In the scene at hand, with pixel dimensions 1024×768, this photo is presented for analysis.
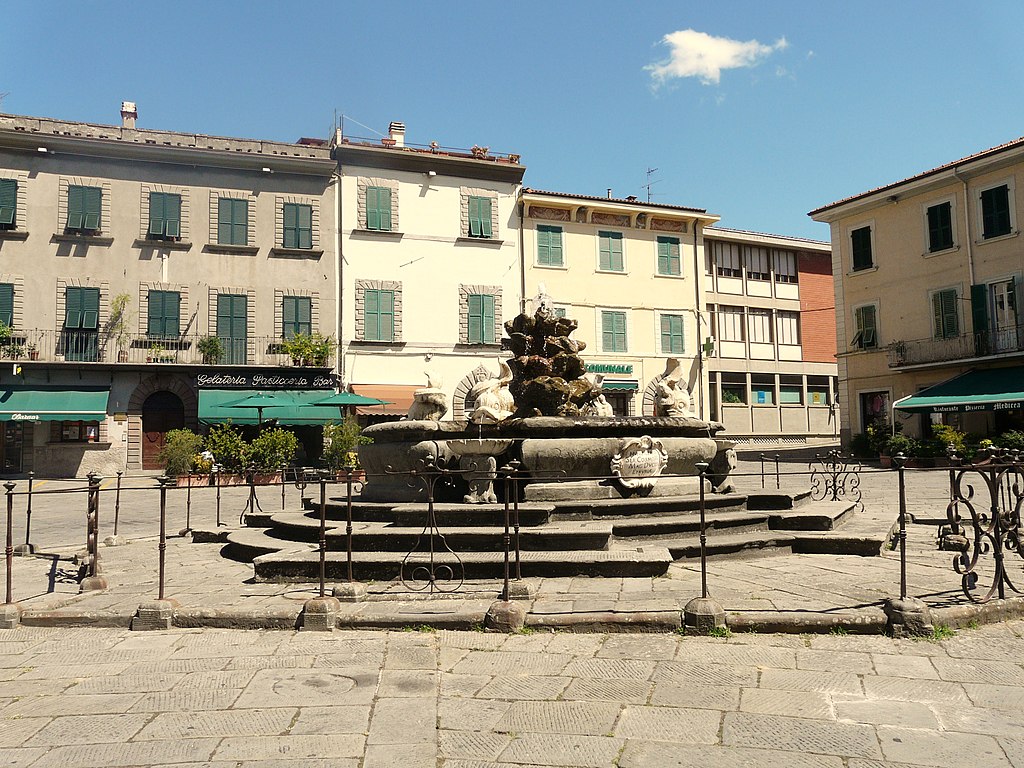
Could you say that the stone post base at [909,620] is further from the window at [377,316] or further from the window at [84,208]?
the window at [84,208]

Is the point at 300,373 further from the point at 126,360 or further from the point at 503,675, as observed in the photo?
the point at 503,675

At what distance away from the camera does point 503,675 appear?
4781mm

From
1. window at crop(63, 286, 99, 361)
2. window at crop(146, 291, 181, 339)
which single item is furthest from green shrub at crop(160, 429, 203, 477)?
window at crop(63, 286, 99, 361)

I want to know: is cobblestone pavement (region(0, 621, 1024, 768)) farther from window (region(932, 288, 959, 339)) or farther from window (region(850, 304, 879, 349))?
window (region(850, 304, 879, 349))

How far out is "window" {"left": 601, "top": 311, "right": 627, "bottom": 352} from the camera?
1288 inches

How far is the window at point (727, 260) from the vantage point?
3834 cm

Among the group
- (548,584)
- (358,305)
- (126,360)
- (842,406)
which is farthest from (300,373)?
(548,584)

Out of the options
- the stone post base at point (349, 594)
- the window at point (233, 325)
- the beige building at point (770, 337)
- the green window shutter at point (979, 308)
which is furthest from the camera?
the beige building at point (770, 337)

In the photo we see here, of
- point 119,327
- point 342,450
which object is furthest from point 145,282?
point 342,450

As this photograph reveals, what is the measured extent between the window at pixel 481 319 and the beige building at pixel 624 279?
5.54 feet

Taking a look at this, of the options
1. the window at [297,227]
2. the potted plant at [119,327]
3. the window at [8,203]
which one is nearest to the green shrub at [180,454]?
the potted plant at [119,327]

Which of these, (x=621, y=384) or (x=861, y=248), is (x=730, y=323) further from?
(x=621, y=384)

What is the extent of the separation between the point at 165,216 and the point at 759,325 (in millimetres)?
26749

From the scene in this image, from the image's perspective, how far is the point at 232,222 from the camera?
2881cm
